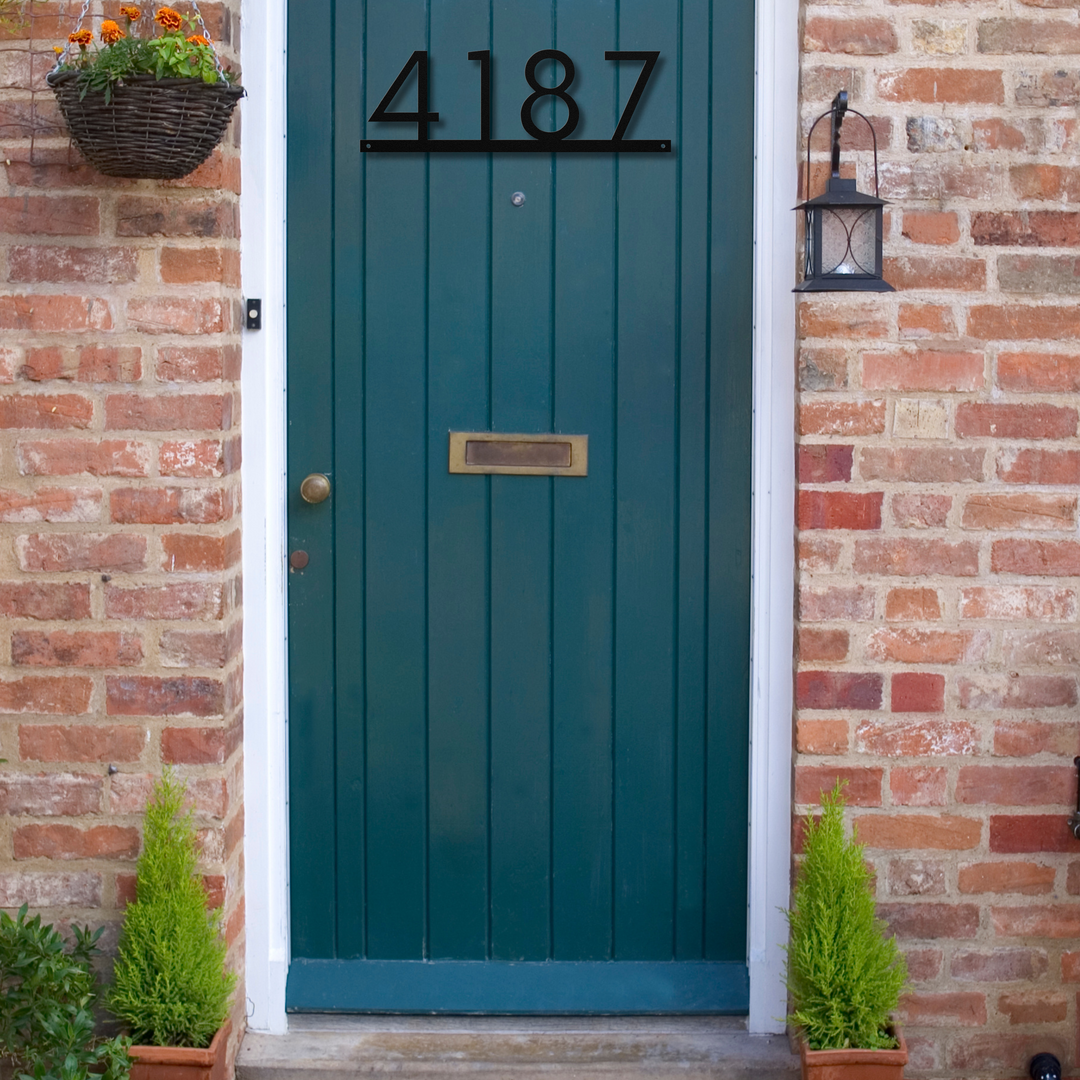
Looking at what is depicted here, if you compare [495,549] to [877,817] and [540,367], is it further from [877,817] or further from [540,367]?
[877,817]

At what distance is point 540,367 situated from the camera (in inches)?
100

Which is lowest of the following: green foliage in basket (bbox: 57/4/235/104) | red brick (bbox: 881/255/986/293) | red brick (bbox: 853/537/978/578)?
red brick (bbox: 853/537/978/578)

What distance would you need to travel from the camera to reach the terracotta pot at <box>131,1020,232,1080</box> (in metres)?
2.26

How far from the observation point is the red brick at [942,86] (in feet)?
7.54

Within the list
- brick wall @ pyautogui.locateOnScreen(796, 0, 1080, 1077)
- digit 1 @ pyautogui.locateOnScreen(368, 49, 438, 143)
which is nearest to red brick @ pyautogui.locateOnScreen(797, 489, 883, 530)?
brick wall @ pyautogui.locateOnScreen(796, 0, 1080, 1077)

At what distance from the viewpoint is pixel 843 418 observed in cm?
235

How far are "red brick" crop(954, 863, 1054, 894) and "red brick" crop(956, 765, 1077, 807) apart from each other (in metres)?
0.12

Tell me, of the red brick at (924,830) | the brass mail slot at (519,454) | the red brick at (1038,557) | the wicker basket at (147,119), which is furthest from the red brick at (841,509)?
the wicker basket at (147,119)

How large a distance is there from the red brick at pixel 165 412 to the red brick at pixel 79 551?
21 cm

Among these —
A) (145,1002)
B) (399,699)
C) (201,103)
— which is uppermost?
(201,103)

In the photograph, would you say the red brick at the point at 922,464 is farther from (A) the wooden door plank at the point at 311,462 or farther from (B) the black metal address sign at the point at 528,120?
(A) the wooden door plank at the point at 311,462

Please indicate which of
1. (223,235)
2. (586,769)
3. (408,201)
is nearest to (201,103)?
(223,235)

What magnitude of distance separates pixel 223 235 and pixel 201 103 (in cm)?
28

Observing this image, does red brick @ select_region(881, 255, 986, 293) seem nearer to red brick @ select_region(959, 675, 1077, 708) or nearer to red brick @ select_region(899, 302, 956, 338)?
red brick @ select_region(899, 302, 956, 338)
